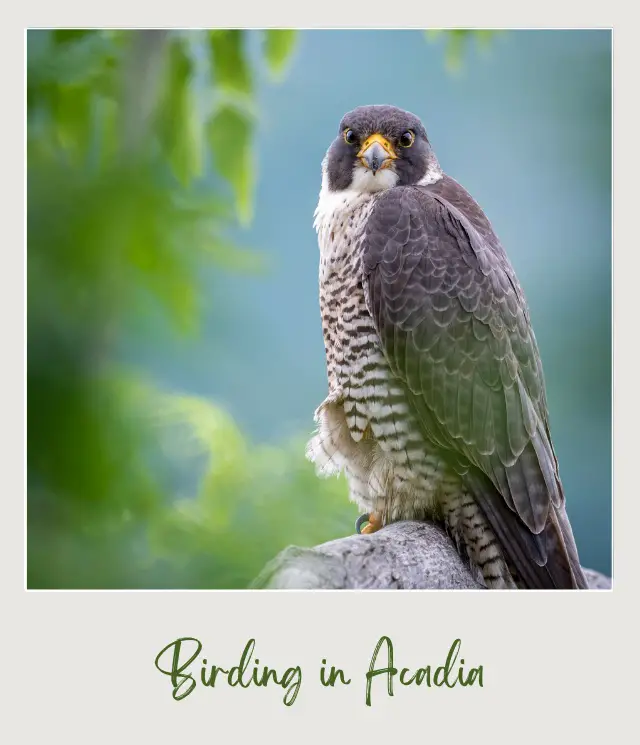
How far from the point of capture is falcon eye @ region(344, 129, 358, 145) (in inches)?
110

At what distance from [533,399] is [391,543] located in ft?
2.09

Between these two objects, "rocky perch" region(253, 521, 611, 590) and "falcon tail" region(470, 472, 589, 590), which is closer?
"rocky perch" region(253, 521, 611, 590)

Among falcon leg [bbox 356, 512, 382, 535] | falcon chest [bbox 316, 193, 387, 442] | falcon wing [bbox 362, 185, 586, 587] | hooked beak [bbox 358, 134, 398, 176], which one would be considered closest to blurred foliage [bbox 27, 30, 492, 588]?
falcon leg [bbox 356, 512, 382, 535]

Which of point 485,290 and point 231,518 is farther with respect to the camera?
point 231,518

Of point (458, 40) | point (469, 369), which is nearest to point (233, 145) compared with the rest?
point (458, 40)

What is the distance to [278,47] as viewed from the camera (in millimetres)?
2990

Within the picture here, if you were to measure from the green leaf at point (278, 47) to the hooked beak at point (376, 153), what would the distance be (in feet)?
1.69

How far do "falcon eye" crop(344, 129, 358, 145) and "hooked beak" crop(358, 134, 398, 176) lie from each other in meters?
0.04

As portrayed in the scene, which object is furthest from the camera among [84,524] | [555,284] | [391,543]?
[555,284]

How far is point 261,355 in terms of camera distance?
322 cm

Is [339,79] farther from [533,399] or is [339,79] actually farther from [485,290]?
[533,399]

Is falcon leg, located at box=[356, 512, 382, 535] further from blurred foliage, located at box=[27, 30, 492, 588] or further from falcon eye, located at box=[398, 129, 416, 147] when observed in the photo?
falcon eye, located at box=[398, 129, 416, 147]

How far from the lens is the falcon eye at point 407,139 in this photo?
277cm

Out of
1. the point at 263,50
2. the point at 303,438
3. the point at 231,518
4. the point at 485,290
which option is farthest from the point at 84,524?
the point at 263,50
